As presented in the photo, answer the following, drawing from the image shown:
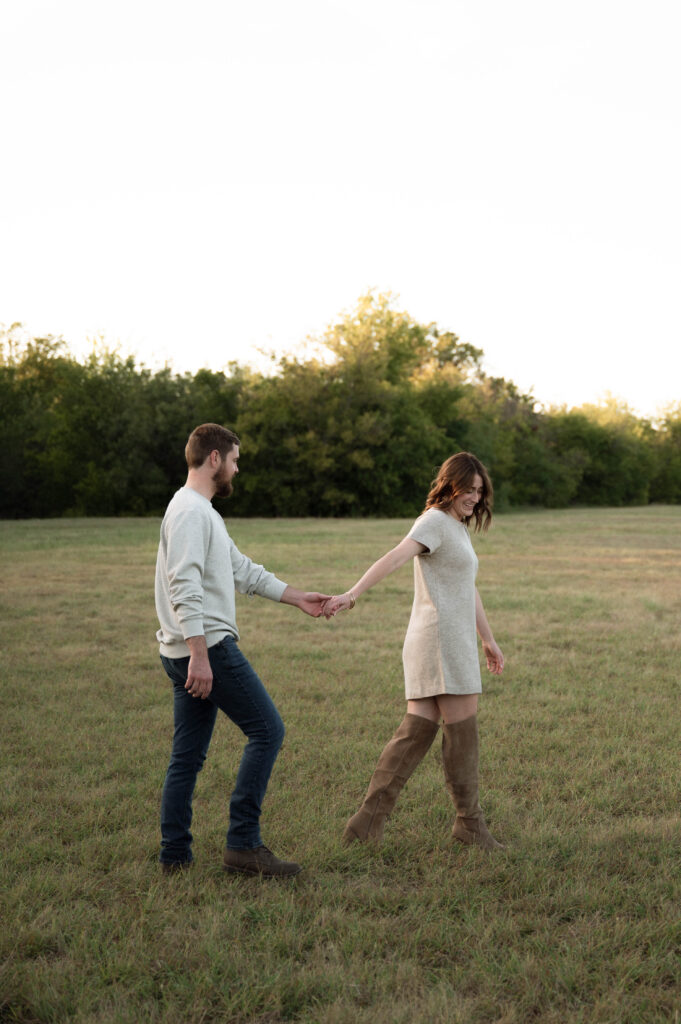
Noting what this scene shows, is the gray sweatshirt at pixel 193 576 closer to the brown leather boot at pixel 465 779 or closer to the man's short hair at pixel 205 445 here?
the man's short hair at pixel 205 445

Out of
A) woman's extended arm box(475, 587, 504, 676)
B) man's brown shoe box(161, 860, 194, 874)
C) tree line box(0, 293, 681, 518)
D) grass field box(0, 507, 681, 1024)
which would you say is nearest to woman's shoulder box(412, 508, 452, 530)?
woman's extended arm box(475, 587, 504, 676)

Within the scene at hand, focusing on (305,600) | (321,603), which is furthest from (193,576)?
(321,603)

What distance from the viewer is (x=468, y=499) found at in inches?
169

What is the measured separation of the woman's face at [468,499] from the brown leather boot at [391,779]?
0.97m

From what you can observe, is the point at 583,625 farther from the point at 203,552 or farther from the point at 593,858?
the point at 203,552

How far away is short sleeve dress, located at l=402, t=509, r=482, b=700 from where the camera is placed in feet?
13.6

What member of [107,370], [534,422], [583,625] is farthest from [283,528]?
[534,422]

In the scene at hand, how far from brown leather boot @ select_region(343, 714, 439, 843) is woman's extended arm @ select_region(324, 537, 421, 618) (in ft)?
2.03

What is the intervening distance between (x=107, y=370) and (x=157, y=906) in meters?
44.1

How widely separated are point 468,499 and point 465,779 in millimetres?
1300

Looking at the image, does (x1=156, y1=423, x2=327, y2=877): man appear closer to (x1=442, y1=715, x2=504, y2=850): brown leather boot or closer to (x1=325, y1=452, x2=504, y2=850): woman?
(x1=325, y1=452, x2=504, y2=850): woman

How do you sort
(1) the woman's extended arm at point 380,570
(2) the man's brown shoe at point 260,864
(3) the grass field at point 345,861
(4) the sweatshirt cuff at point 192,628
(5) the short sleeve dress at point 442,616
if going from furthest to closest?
(5) the short sleeve dress at point 442,616
(1) the woman's extended arm at point 380,570
(2) the man's brown shoe at point 260,864
(4) the sweatshirt cuff at point 192,628
(3) the grass field at point 345,861

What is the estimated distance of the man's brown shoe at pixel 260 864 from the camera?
12.5 ft

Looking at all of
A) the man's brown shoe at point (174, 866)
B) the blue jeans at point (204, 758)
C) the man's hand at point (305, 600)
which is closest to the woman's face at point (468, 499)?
the man's hand at point (305, 600)
